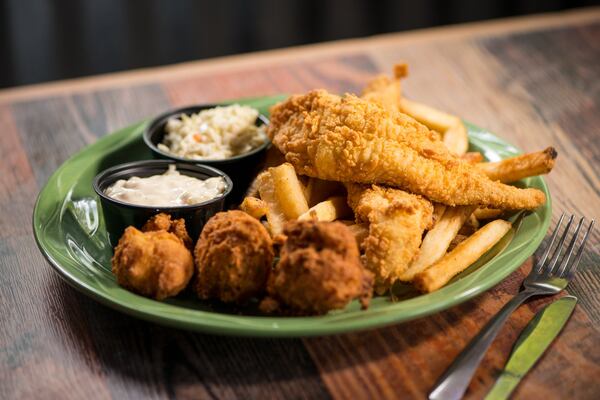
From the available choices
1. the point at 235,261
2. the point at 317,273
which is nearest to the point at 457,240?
the point at 317,273

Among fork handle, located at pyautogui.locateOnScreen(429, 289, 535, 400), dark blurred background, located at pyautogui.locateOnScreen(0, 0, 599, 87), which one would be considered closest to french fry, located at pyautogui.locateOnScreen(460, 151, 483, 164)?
fork handle, located at pyautogui.locateOnScreen(429, 289, 535, 400)

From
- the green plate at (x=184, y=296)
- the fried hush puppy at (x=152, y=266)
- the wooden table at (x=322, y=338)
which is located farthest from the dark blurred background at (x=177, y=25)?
the fried hush puppy at (x=152, y=266)

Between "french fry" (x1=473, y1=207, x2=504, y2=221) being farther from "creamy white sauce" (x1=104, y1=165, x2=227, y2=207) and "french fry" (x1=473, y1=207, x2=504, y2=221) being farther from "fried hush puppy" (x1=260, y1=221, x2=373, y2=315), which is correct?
"creamy white sauce" (x1=104, y1=165, x2=227, y2=207)

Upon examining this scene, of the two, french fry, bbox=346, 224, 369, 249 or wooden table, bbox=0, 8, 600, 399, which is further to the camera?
french fry, bbox=346, 224, 369, 249

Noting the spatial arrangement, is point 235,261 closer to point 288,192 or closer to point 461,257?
point 288,192

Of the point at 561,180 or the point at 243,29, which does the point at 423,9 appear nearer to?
the point at 243,29

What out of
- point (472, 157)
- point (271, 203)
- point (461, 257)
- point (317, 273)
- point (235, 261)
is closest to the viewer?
point (317, 273)
